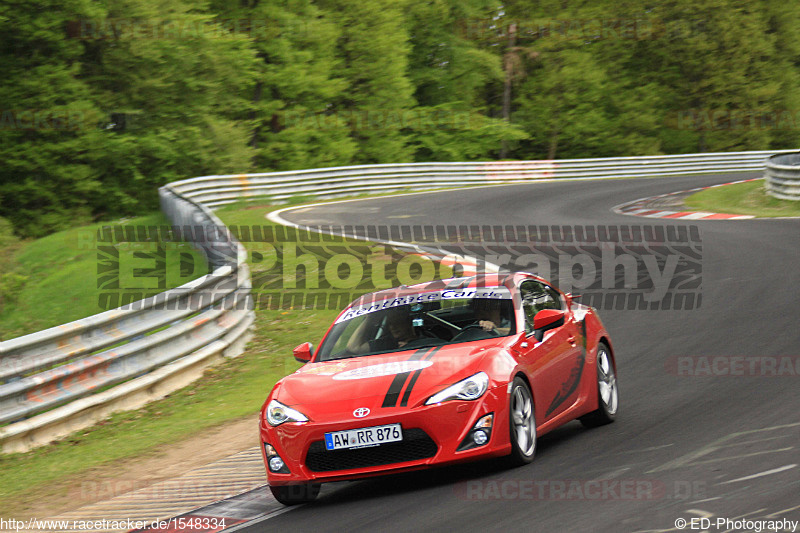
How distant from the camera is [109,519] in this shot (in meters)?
6.33

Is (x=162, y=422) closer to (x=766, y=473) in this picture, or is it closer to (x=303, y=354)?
(x=303, y=354)

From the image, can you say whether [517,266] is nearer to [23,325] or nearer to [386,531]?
Result: [23,325]

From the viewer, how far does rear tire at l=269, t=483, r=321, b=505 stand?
626 centimetres

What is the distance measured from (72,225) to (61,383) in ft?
78.8

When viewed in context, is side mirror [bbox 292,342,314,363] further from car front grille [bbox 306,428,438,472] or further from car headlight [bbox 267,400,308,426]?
car front grille [bbox 306,428,438,472]

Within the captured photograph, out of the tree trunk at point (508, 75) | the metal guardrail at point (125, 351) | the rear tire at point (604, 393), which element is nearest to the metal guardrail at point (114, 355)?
the metal guardrail at point (125, 351)

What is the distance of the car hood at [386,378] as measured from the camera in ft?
20.0

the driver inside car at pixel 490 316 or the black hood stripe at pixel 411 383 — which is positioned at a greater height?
the driver inside car at pixel 490 316

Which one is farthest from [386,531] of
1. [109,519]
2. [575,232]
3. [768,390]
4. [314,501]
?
[575,232]

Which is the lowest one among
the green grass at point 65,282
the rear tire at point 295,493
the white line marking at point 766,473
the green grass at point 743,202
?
the green grass at point 743,202

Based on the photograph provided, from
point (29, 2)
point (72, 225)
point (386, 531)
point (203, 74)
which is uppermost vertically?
point (29, 2)

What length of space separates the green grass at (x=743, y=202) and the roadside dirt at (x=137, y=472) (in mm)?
18012

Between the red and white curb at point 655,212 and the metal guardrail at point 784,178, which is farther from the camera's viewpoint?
the metal guardrail at point 784,178

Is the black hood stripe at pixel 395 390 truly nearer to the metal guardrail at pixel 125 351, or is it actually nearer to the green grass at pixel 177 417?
the green grass at pixel 177 417
